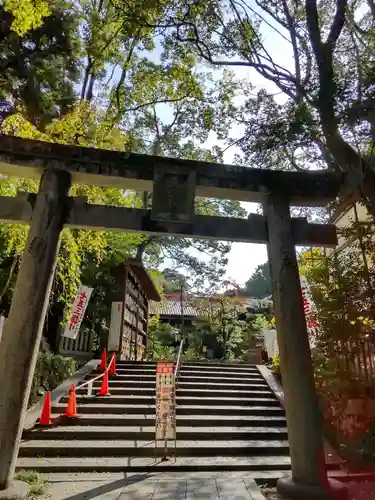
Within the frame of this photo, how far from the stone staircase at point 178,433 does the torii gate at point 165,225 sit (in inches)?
74.5

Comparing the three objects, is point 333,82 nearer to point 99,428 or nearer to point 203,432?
point 203,432

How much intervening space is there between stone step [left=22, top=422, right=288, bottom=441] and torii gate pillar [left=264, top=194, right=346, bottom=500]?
3103 millimetres

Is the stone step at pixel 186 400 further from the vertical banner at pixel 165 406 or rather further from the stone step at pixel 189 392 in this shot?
the vertical banner at pixel 165 406

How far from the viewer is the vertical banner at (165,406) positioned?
249 inches

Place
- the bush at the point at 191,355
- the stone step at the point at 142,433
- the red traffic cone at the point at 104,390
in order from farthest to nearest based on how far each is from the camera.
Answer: the bush at the point at 191,355, the red traffic cone at the point at 104,390, the stone step at the point at 142,433

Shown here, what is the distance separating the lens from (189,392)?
33.5 feet

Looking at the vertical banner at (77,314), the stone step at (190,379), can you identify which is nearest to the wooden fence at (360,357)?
the stone step at (190,379)

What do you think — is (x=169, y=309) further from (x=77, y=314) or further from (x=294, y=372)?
(x=294, y=372)

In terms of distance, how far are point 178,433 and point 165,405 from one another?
154 cm

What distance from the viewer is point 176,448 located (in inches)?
268

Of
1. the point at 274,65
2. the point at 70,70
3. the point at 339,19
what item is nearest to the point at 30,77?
the point at 70,70

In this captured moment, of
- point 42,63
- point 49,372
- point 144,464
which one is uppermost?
point 42,63

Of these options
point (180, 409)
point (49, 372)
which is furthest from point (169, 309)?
point (180, 409)

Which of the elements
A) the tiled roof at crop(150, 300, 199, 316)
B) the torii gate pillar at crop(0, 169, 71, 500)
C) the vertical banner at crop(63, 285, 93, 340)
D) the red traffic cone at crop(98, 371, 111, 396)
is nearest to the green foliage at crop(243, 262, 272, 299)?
the tiled roof at crop(150, 300, 199, 316)
